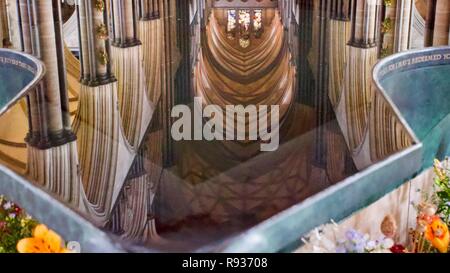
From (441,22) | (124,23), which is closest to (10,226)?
(441,22)

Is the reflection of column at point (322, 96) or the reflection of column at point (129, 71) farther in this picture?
the reflection of column at point (129, 71)

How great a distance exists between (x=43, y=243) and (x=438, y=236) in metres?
1.56

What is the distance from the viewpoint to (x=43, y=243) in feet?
7.39

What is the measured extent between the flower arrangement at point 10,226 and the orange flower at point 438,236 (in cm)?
165

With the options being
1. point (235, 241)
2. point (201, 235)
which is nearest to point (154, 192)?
point (201, 235)

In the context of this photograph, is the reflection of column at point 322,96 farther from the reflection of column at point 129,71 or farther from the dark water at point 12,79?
the dark water at point 12,79

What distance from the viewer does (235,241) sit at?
7.43 ft

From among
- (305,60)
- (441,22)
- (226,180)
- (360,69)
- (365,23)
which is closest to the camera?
(226,180)

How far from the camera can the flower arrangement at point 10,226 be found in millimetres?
2602

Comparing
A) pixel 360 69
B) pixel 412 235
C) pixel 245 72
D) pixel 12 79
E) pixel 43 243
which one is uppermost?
pixel 43 243

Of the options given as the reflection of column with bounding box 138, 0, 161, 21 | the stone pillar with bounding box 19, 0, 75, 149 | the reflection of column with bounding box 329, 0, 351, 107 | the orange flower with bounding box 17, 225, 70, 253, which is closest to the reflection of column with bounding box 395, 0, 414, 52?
the reflection of column with bounding box 329, 0, 351, 107

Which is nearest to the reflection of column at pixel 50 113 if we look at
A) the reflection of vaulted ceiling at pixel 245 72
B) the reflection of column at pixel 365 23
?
the reflection of vaulted ceiling at pixel 245 72

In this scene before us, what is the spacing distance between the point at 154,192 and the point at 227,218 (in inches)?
27.9

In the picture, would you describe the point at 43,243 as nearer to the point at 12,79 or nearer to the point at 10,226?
the point at 10,226
